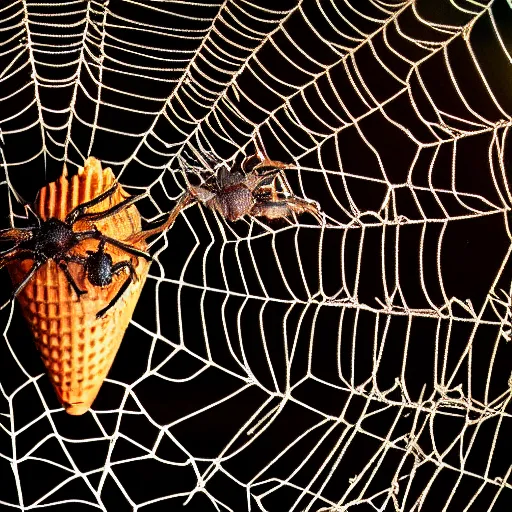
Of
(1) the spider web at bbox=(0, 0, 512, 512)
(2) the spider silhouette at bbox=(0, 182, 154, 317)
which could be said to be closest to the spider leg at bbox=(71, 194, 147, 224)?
(2) the spider silhouette at bbox=(0, 182, 154, 317)

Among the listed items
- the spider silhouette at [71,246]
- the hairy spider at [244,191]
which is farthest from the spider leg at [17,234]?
the hairy spider at [244,191]

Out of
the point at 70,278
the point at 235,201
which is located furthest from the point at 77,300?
the point at 235,201

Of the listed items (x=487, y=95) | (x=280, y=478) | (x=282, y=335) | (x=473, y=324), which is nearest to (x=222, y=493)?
(x=280, y=478)

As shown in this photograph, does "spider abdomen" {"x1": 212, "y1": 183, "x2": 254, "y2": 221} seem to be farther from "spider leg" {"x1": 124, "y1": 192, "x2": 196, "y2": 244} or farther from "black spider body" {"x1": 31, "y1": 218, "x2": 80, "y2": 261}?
"black spider body" {"x1": 31, "y1": 218, "x2": 80, "y2": 261}

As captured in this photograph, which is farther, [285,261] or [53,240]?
[285,261]

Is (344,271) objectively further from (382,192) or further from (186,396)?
(186,396)

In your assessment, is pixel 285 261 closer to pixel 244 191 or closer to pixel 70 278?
pixel 244 191

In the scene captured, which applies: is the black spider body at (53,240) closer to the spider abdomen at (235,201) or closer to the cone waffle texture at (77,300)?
the cone waffle texture at (77,300)

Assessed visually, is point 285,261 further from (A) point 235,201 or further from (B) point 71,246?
(B) point 71,246
